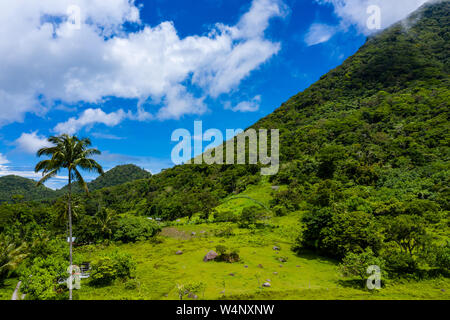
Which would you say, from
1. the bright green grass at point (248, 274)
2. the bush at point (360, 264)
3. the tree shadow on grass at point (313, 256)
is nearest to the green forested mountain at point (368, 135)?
the tree shadow on grass at point (313, 256)

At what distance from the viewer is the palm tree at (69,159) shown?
63.1 feet

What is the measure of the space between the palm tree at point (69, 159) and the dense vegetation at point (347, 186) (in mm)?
2637

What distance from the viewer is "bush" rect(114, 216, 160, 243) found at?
185 ft

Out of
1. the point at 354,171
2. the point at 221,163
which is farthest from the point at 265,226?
the point at 221,163

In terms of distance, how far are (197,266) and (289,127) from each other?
112 m

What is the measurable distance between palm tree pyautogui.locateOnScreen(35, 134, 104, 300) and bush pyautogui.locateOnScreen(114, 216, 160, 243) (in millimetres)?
38381

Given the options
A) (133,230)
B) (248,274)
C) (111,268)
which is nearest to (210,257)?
(248,274)

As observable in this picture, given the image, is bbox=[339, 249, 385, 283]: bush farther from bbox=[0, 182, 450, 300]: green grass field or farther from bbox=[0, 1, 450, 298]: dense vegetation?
bbox=[0, 182, 450, 300]: green grass field

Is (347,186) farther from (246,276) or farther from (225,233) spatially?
(246,276)

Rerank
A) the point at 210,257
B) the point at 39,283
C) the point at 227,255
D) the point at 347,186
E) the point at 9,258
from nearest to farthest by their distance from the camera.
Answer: the point at 39,283, the point at 9,258, the point at 227,255, the point at 210,257, the point at 347,186

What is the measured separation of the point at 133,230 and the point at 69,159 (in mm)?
41107

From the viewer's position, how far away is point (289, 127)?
13300cm

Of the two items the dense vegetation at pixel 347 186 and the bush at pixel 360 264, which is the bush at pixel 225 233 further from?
the bush at pixel 360 264

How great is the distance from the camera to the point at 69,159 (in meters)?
20.1
